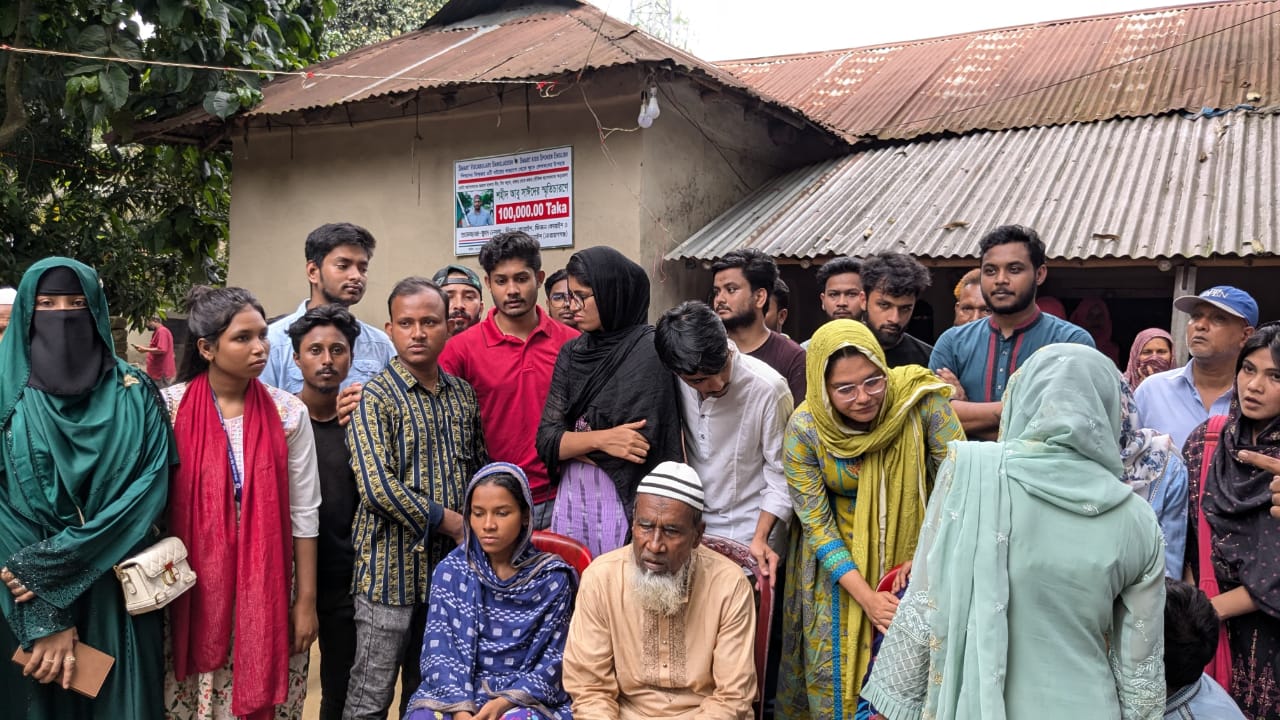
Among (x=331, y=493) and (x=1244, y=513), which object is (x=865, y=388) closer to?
(x=1244, y=513)

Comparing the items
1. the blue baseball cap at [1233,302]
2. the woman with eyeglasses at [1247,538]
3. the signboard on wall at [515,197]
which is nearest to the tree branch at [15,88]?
the signboard on wall at [515,197]

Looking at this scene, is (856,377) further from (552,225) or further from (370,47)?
(370,47)

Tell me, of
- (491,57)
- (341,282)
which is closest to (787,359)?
(341,282)

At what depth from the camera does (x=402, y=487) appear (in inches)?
121

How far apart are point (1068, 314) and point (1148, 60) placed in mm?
2977

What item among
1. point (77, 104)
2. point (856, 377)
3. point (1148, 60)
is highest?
point (1148, 60)

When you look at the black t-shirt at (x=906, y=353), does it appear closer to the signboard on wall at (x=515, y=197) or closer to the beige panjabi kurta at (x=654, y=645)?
the beige panjabi kurta at (x=654, y=645)

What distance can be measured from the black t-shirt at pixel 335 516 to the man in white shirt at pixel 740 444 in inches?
52.2

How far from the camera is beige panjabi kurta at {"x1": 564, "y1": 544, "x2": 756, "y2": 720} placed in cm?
275

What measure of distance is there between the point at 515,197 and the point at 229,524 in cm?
457

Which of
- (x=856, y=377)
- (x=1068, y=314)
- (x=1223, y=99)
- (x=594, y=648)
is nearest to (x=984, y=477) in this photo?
(x=856, y=377)

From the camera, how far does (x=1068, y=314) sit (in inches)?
322

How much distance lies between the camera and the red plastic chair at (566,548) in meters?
3.15

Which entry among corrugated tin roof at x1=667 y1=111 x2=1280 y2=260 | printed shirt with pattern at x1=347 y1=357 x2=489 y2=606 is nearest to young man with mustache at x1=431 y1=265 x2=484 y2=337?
printed shirt with pattern at x1=347 y1=357 x2=489 y2=606
